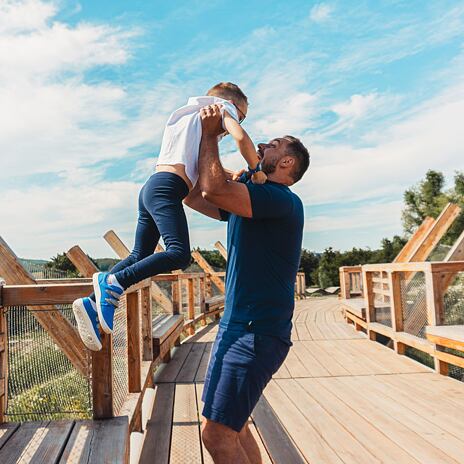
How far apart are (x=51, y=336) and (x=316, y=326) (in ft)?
19.2

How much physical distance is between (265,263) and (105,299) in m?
0.65

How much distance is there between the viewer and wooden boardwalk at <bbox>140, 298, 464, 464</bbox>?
2623 millimetres

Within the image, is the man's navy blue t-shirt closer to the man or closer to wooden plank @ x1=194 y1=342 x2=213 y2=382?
the man

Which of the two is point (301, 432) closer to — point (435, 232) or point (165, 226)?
point (165, 226)

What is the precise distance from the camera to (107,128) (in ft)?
29.0

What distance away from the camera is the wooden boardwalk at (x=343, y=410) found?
2.62 meters

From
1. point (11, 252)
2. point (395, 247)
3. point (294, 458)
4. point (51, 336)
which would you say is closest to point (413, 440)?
point (294, 458)

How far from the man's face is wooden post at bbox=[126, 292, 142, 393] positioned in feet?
5.08

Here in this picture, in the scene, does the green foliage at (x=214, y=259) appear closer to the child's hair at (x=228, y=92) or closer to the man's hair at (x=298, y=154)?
the child's hair at (x=228, y=92)

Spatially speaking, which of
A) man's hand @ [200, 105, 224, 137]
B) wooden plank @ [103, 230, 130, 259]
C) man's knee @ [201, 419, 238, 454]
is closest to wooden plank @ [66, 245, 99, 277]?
wooden plank @ [103, 230, 130, 259]

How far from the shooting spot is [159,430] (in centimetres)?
311

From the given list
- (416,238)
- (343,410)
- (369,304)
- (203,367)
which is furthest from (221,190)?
(416,238)

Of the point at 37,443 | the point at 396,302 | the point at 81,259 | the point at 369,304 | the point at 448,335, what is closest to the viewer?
the point at 37,443

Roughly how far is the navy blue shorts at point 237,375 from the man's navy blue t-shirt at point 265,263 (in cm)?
4
